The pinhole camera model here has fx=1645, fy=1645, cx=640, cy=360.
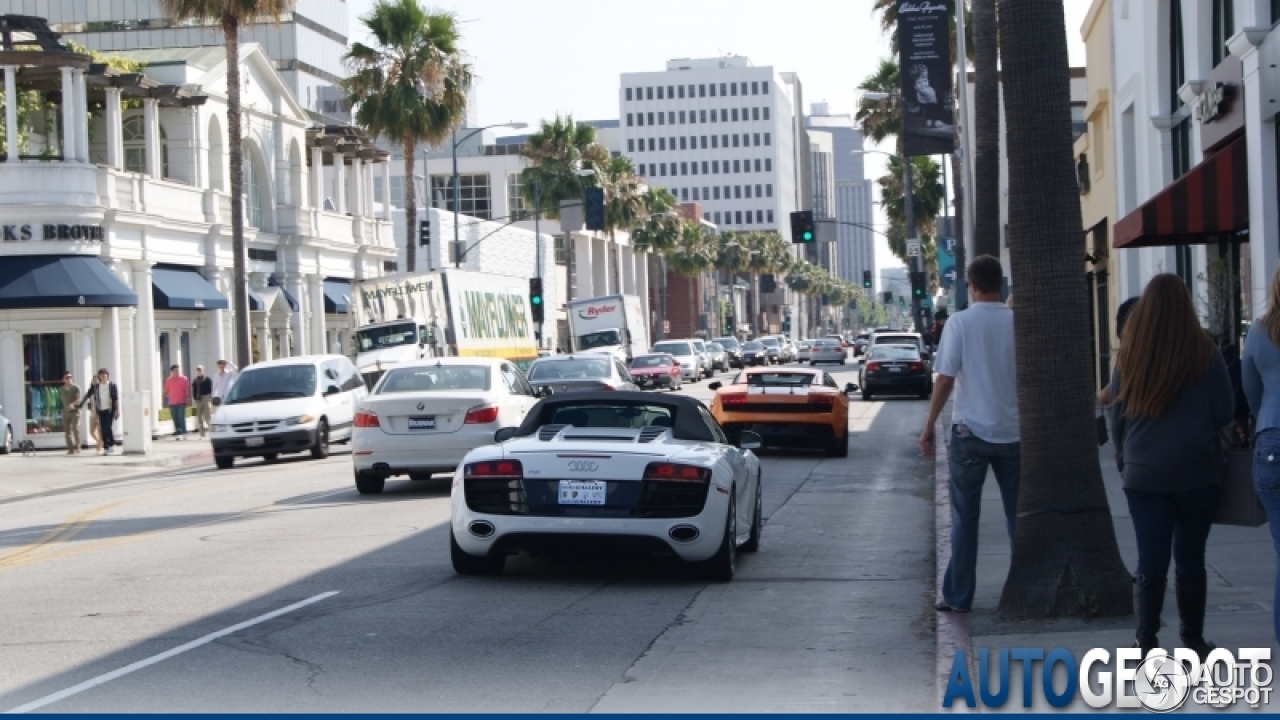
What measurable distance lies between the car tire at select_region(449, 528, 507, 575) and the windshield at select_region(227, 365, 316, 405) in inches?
646

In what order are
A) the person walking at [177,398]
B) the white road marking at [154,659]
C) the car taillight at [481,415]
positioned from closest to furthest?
the white road marking at [154,659], the car taillight at [481,415], the person walking at [177,398]

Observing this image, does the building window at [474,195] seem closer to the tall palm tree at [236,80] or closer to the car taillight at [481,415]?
the tall palm tree at [236,80]

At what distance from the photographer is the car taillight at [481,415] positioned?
18.5 meters

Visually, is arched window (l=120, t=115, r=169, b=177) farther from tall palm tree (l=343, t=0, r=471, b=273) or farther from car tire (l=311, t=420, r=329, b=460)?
car tire (l=311, t=420, r=329, b=460)

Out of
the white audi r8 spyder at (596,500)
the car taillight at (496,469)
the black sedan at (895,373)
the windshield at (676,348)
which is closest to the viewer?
the white audi r8 spyder at (596,500)

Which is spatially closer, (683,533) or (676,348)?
(683,533)

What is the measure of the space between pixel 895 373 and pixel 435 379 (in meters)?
24.1

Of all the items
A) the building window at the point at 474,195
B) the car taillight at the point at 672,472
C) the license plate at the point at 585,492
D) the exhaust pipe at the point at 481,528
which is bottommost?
the exhaust pipe at the point at 481,528

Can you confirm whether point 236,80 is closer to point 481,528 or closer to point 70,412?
point 70,412

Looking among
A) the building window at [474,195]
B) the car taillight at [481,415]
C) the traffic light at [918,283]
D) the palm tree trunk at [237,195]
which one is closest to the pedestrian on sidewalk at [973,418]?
the car taillight at [481,415]

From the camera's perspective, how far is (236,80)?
38.7m

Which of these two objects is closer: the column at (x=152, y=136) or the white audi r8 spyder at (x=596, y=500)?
the white audi r8 spyder at (x=596, y=500)

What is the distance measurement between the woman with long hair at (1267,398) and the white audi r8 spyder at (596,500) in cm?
452

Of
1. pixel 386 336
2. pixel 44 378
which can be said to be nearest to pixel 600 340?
pixel 386 336
